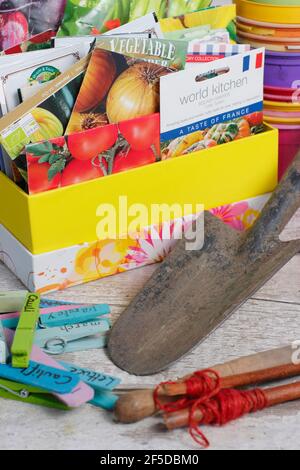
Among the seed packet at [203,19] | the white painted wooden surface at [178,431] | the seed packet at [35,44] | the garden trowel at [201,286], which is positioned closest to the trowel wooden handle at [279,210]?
the garden trowel at [201,286]

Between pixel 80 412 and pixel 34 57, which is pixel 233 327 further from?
pixel 34 57

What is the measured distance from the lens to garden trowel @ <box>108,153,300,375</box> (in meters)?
0.97

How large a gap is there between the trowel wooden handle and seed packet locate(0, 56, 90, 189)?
0.28m

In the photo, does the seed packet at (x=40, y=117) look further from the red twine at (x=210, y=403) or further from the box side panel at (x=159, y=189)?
the red twine at (x=210, y=403)

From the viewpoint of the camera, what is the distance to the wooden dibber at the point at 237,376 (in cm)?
86

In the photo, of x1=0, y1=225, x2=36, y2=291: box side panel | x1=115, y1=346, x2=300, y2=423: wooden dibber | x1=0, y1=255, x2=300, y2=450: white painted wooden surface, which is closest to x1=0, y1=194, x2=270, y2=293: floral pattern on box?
x1=0, y1=225, x2=36, y2=291: box side panel

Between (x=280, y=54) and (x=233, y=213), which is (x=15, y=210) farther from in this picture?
(x=280, y=54)

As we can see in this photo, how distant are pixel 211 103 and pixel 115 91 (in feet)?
0.42

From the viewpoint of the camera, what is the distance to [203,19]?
4.02ft

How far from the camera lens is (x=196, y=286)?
3.49 ft

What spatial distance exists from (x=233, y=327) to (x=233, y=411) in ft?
0.59

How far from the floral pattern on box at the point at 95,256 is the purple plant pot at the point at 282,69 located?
190 millimetres
